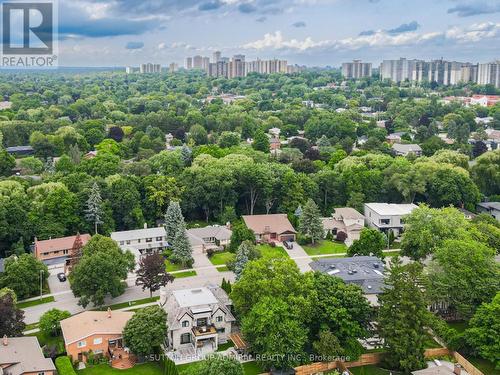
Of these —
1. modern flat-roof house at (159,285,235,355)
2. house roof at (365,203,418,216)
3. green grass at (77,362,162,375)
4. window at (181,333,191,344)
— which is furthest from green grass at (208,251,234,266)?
green grass at (77,362,162,375)

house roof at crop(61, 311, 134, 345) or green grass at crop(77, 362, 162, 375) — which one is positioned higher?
house roof at crop(61, 311, 134, 345)

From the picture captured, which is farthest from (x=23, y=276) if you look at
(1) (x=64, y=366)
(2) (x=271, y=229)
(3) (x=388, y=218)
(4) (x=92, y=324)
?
(3) (x=388, y=218)

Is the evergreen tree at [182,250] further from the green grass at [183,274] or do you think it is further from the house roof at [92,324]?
the house roof at [92,324]

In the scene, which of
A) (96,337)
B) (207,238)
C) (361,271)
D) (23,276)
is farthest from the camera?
(207,238)

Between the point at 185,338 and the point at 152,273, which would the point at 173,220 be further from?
the point at 185,338

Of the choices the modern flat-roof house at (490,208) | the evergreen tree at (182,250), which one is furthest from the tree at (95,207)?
the modern flat-roof house at (490,208)

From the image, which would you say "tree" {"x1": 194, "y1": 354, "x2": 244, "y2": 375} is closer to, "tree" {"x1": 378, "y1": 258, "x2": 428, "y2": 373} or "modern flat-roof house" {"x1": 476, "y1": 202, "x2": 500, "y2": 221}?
"tree" {"x1": 378, "y1": 258, "x2": 428, "y2": 373}
